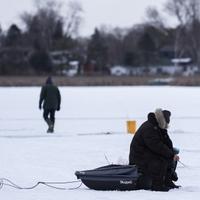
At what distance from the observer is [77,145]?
14.6m

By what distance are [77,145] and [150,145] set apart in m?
6.08

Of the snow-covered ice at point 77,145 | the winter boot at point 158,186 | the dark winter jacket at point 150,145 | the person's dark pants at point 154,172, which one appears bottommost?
the snow-covered ice at point 77,145

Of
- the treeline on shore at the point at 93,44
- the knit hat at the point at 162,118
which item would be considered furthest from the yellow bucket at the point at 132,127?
the treeline on shore at the point at 93,44

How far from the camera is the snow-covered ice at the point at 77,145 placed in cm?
869

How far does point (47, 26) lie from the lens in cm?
10331

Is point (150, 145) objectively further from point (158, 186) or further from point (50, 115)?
point (50, 115)

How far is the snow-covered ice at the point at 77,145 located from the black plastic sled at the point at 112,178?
123 millimetres

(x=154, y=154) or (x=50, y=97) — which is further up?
(x=50, y=97)

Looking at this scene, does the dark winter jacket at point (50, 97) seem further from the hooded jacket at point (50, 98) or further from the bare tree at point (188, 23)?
the bare tree at point (188, 23)

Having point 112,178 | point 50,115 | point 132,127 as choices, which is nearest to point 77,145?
point 132,127

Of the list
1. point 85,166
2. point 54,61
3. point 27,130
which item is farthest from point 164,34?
point 85,166

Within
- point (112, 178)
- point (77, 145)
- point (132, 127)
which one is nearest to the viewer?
point (112, 178)

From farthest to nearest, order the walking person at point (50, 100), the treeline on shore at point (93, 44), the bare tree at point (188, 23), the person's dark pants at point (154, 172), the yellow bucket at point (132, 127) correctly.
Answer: the bare tree at point (188, 23), the treeline on shore at point (93, 44), the walking person at point (50, 100), the yellow bucket at point (132, 127), the person's dark pants at point (154, 172)

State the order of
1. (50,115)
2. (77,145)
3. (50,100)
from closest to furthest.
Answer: (77,145) → (50,100) → (50,115)
